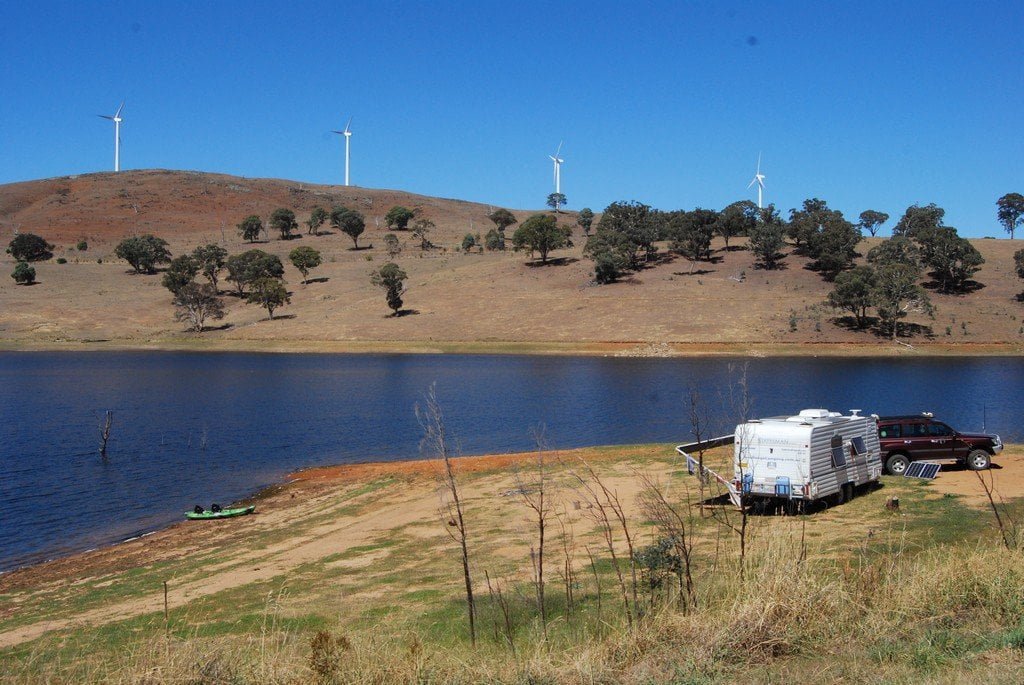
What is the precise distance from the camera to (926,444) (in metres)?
26.0

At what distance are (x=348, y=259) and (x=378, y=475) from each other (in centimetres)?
11529

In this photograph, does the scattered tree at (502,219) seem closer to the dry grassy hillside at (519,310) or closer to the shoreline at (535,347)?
the dry grassy hillside at (519,310)

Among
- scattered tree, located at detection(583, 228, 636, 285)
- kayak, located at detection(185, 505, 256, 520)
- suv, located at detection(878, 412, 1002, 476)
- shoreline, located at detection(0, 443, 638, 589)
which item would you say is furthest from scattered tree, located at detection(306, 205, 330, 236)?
suv, located at detection(878, 412, 1002, 476)

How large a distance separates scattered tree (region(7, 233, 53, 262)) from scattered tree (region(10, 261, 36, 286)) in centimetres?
1849

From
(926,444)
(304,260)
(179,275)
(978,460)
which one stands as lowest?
(978,460)

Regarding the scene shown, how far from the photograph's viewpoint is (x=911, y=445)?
26094mm

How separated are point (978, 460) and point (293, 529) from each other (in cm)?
2074

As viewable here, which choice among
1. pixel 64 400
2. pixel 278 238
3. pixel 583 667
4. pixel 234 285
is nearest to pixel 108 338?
pixel 234 285

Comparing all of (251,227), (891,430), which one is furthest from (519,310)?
(891,430)

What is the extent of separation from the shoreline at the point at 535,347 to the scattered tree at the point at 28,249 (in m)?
49.8

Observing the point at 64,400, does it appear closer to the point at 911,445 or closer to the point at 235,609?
the point at 235,609

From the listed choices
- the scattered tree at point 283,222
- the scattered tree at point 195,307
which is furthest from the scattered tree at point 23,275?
the scattered tree at point 283,222

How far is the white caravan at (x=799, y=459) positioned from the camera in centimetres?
2016

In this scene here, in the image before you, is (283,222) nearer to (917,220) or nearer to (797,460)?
(917,220)
